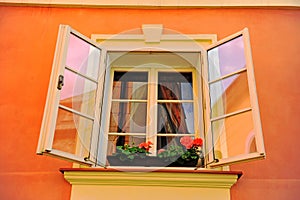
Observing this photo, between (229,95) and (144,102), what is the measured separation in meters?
0.83

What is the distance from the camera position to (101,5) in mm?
3574

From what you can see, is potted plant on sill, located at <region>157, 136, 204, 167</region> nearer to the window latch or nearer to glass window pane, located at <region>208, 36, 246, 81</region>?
glass window pane, located at <region>208, 36, 246, 81</region>

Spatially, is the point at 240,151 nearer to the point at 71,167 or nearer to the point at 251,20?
the point at 71,167

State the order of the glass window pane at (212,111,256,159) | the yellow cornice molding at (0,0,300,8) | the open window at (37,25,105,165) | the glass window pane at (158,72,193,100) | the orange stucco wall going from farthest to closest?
the yellow cornice molding at (0,0,300,8) → the glass window pane at (158,72,193,100) → the orange stucco wall → the glass window pane at (212,111,256,159) → the open window at (37,25,105,165)

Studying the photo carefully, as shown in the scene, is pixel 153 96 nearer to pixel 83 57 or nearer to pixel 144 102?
pixel 144 102

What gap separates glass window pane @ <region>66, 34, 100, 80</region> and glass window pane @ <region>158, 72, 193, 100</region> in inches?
27.2

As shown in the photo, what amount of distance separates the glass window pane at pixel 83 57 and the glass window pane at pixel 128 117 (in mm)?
414

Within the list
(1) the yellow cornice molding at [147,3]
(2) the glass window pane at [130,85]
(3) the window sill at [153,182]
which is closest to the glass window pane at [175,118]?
(2) the glass window pane at [130,85]

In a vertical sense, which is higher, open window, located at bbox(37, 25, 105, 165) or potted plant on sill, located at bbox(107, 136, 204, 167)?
open window, located at bbox(37, 25, 105, 165)

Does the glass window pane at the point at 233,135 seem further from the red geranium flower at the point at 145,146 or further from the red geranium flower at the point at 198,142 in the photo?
the red geranium flower at the point at 145,146

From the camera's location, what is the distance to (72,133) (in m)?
2.71

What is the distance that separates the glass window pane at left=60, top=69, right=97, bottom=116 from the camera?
8.82ft

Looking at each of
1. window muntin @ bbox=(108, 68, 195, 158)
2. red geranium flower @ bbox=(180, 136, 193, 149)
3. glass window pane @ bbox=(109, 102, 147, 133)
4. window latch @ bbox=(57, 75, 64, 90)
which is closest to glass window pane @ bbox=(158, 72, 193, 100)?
window muntin @ bbox=(108, 68, 195, 158)

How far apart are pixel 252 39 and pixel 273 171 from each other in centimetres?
134
